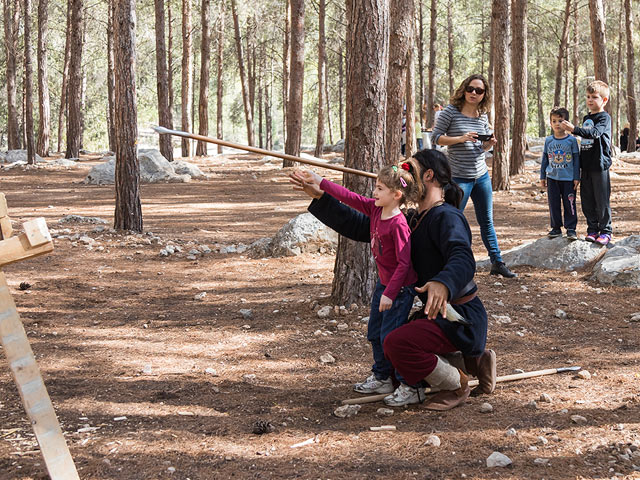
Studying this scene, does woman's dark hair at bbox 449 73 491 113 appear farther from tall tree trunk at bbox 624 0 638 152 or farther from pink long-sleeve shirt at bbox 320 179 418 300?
tall tree trunk at bbox 624 0 638 152

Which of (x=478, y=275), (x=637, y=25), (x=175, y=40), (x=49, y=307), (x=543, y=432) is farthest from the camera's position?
(x=175, y=40)

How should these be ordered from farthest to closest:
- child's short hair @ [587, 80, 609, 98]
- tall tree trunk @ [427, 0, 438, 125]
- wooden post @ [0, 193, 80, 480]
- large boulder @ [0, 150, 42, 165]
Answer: tall tree trunk @ [427, 0, 438, 125] < large boulder @ [0, 150, 42, 165] < child's short hair @ [587, 80, 609, 98] < wooden post @ [0, 193, 80, 480]

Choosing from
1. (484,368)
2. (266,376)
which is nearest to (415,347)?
(484,368)

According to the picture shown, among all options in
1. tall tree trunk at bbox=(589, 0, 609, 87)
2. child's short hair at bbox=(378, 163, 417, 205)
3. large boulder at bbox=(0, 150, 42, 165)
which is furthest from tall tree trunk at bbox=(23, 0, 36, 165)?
child's short hair at bbox=(378, 163, 417, 205)

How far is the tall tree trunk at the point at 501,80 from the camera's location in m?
14.7

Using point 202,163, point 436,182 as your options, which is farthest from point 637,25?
point 436,182

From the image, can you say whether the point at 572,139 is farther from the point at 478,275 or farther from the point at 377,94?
the point at 377,94

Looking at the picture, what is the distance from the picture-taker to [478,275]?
25.3 feet

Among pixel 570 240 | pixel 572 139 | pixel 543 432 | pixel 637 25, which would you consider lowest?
pixel 543 432

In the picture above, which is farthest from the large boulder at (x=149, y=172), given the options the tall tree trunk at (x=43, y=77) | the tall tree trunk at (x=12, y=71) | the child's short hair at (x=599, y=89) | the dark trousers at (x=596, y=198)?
the child's short hair at (x=599, y=89)

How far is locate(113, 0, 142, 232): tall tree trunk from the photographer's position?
10078mm

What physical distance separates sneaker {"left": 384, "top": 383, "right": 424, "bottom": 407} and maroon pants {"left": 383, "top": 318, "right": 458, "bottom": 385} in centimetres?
20

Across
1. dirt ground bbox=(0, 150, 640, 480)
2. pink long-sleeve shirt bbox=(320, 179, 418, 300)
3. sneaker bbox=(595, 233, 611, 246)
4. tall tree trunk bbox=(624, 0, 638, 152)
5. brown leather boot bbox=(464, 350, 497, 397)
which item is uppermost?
tall tree trunk bbox=(624, 0, 638, 152)

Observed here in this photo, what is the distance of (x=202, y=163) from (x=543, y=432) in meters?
22.3
